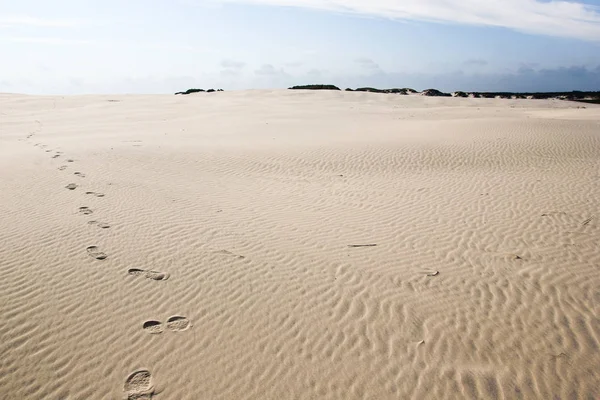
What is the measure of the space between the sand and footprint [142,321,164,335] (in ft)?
0.08

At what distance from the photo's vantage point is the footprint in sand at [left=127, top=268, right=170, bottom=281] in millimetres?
5545

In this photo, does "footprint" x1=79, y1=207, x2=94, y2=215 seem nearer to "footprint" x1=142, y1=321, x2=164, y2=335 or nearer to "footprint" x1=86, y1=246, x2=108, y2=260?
"footprint" x1=86, y1=246, x2=108, y2=260

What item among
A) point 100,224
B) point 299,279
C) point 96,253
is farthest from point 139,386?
point 100,224

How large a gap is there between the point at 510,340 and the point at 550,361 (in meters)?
0.41

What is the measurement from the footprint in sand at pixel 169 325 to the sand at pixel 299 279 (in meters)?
0.02

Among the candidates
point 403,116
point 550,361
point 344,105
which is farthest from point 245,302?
point 344,105

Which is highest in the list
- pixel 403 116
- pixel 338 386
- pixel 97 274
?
pixel 403 116

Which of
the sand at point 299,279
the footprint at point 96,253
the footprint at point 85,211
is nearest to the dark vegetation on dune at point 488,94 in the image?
the sand at point 299,279

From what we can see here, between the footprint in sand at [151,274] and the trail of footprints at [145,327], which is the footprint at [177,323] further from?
the footprint in sand at [151,274]

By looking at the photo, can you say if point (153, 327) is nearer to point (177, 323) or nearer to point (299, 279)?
point (177, 323)

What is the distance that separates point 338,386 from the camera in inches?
151

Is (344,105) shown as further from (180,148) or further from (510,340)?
(510,340)

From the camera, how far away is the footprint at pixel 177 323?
454 cm

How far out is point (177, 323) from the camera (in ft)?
15.2
